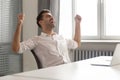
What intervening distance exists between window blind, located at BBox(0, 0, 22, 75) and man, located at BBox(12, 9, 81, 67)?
1267 mm

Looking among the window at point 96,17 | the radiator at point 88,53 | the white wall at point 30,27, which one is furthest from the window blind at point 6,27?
the radiator at point 88,53

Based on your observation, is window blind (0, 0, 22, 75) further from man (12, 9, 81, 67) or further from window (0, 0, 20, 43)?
man (12, 9, 81, 67)

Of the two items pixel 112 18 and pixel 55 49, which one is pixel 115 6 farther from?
pixel 55 49

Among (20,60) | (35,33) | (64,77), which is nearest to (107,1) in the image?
(35,33)

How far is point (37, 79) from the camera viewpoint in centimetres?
126

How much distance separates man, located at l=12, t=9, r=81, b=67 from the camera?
2479mm

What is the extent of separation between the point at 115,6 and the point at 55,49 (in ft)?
5.92

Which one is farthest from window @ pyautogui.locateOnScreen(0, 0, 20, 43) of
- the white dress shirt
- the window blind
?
the white dress shirt

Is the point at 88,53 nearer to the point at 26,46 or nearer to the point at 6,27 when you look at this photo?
the point at 6,27

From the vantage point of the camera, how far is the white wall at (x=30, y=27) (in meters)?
4.24

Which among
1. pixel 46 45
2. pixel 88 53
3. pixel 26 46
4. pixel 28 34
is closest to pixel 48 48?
pixel 46 45

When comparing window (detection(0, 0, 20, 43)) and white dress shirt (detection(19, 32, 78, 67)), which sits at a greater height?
window (detection(0, 0, 20, 43))

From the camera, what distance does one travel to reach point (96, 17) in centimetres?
415

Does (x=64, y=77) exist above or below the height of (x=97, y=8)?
below
